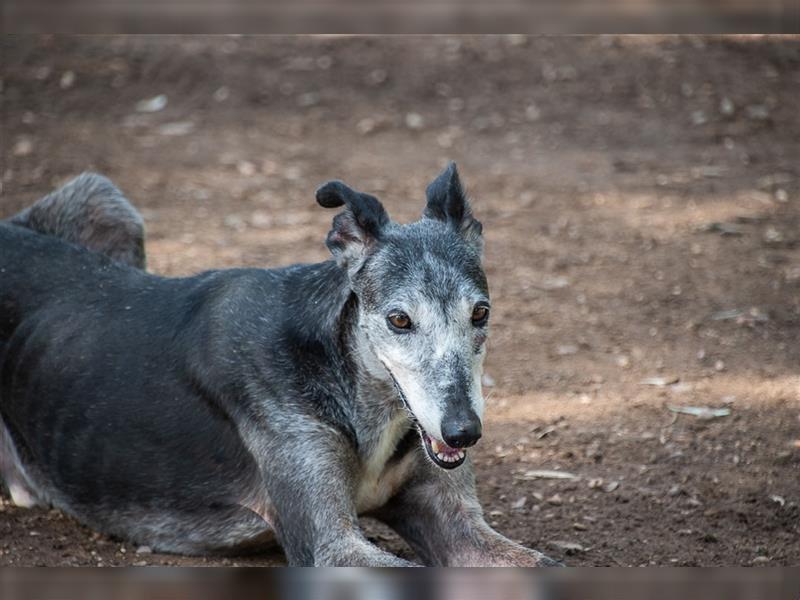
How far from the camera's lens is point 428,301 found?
5.22 m

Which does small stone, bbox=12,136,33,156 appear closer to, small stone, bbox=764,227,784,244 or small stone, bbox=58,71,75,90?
small stone, bbox=58,71,75,90

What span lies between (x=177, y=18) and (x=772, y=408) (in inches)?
210

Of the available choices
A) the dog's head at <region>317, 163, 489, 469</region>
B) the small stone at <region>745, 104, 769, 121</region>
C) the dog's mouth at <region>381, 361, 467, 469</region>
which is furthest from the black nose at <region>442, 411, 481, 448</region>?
the small stone at <region>745, 104, 769, 121</region>

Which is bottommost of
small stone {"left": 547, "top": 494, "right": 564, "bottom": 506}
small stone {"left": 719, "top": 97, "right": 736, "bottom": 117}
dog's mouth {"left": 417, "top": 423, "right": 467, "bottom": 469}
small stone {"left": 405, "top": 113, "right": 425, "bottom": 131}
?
small stone {"left": 719, "top": 97, "right": 736, "bottom": 117}

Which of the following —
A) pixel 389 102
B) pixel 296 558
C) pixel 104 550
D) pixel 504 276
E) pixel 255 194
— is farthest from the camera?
pixel 389 102

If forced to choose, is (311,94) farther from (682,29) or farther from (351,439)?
(682,29)

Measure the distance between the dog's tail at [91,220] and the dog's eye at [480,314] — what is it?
2.93 meters

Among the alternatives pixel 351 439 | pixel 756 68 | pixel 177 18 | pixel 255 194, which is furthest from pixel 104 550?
pixel 756 68

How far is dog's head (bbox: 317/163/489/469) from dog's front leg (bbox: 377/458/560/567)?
24.9 inches

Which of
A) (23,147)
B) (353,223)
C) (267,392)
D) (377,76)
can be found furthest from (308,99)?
(267,392)

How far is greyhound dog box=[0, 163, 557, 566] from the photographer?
5.29 meters

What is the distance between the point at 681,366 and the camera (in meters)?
7.84

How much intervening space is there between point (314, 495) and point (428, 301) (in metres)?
1.01

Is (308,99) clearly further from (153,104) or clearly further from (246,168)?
(246,168)
